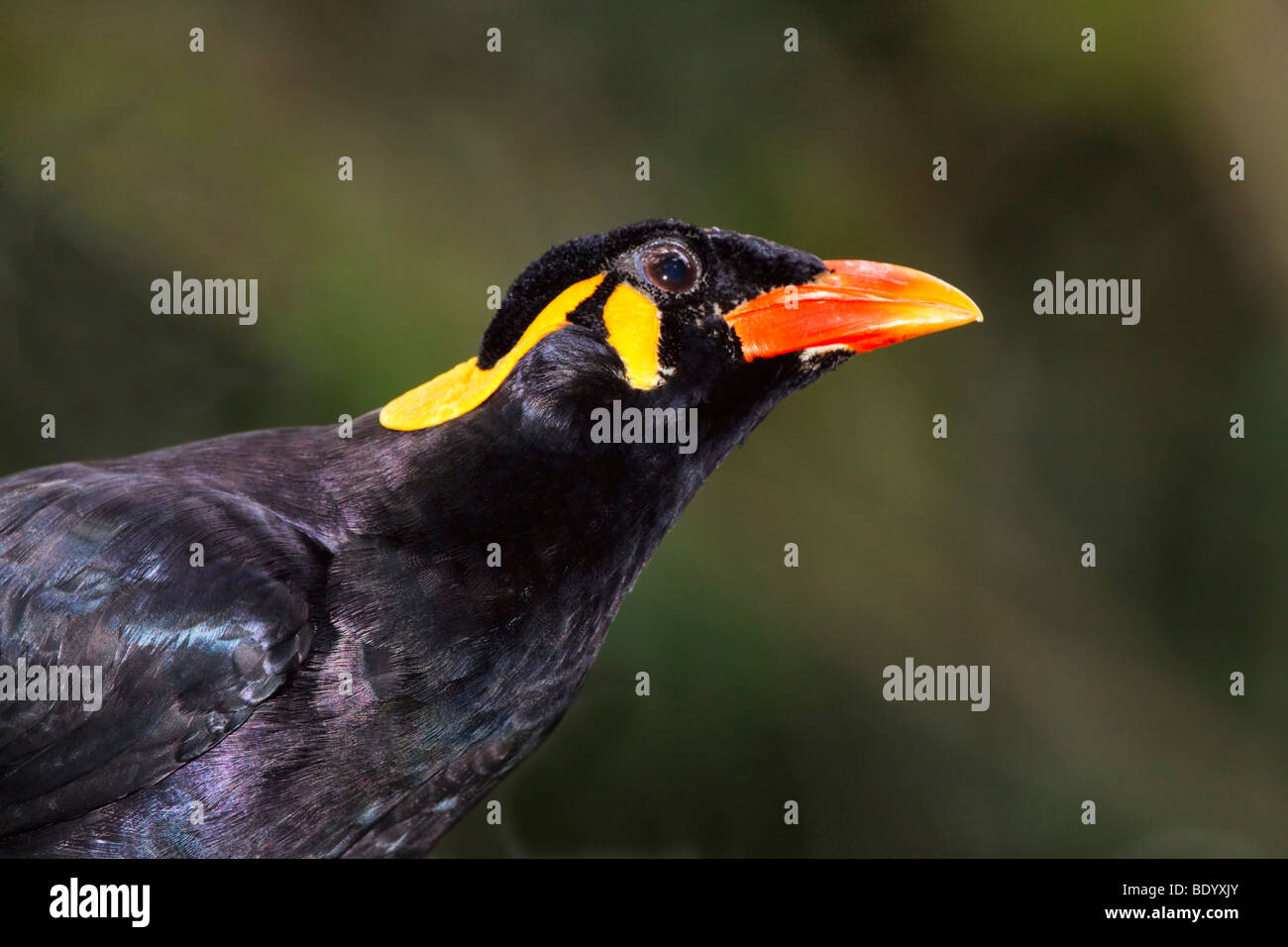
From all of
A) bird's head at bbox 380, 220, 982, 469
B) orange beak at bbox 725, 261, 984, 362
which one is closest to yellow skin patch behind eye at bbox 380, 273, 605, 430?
bird's head at bbox 380, 220, 982, 469

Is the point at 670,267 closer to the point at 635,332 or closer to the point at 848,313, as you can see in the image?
the point at 635,332

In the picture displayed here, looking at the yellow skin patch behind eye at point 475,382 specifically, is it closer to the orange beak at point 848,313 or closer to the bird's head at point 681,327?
the bird's head at point 681,327

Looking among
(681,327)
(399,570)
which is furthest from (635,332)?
(399,570)

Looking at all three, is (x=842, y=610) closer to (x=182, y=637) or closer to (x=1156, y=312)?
(x=1156, y=312)

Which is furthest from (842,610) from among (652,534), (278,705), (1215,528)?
(278,705)

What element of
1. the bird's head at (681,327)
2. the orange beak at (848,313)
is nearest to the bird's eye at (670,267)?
the bird's head at (681,327)

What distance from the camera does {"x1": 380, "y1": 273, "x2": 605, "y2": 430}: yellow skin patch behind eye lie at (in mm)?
2779

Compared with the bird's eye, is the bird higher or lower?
lower

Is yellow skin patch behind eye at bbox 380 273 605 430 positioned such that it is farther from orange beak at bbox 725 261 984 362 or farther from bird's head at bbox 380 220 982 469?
orange beak at bbox 725 261 984 362

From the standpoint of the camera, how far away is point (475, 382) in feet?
9.42

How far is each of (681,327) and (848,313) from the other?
0.32m

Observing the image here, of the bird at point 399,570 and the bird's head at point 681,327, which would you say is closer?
the bird at point 399,570

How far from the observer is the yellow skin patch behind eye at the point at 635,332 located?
2719 mm

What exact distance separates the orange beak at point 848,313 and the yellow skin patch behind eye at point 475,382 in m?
0.32
